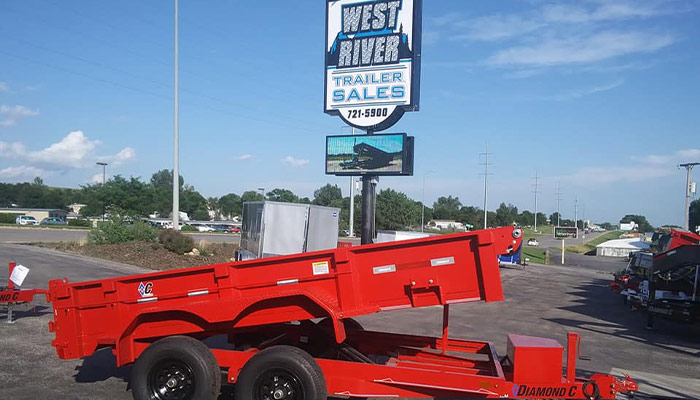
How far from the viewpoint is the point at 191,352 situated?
5660mm

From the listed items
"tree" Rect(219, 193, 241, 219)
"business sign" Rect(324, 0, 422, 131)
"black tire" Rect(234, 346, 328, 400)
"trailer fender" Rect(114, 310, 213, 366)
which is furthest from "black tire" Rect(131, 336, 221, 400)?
Answer: "tree" Rect(219, 193, 241, 219)

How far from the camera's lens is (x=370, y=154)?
2230 centimetres

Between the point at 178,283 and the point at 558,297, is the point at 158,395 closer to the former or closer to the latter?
the point at 178,283

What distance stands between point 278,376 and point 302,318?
0.64m

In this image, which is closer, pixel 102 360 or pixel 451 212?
pixel 102 360

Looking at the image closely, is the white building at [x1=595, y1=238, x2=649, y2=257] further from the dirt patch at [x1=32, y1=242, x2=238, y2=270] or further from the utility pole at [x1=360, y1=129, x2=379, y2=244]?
the dirt patch at [x1=32, y1=242, x2=238, y2=270]

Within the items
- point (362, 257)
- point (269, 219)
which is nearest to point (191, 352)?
point (362, 257)

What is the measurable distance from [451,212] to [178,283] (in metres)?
97.2

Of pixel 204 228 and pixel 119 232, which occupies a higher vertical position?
pixel 119 232

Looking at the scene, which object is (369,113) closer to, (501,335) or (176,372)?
(501,335)

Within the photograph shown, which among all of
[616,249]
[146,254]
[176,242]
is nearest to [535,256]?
[616,249]

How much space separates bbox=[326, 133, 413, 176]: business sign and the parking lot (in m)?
6.91

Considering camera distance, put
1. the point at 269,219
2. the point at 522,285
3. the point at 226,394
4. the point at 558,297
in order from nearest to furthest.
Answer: the point at 226,394 < the point at 269,219 < the point at 558,297 < the point at 522,285

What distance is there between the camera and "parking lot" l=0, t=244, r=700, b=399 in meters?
7.18
